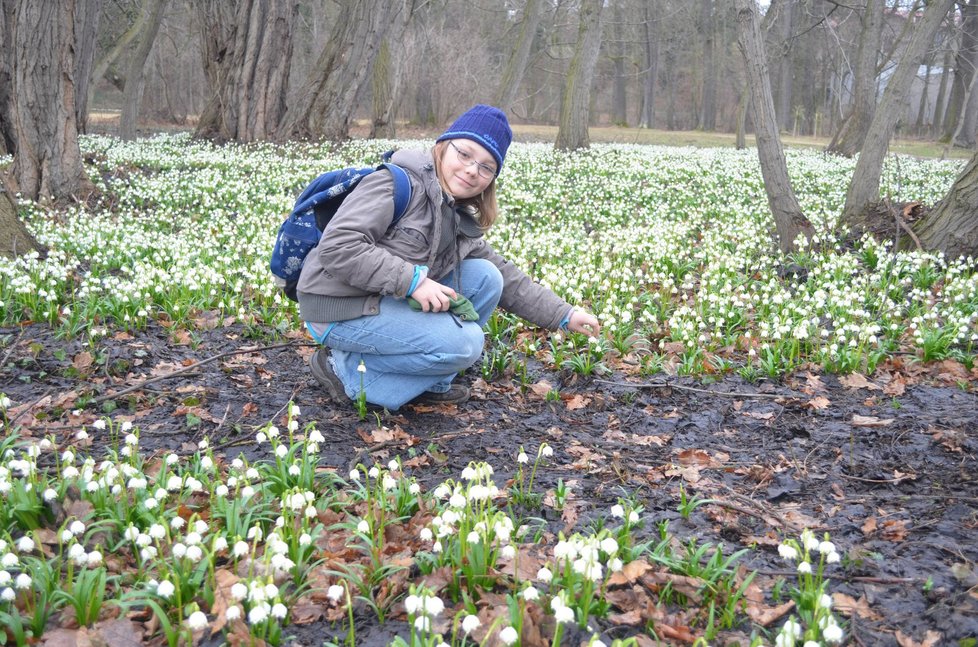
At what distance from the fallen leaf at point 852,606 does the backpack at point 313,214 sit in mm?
2542

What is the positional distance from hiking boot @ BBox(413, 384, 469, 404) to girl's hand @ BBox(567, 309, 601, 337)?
0.72 metres

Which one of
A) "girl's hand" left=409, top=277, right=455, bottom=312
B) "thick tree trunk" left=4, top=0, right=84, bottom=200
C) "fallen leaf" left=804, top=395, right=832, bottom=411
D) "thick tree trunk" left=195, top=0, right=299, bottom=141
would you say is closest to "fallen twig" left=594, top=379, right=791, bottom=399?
"fallen leaf" left=804, top=395, right=832, bottom=411

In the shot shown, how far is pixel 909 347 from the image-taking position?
5.23 meters

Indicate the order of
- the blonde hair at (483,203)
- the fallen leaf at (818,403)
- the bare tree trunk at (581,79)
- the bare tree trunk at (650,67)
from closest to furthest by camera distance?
the blonde hair at (483,203)
the fallen leaf at (818,403)
the bare tree trunk at (581,79)
the bare tree trunk at (650,67)

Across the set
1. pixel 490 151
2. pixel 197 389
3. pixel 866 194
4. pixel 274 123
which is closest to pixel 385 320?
pixel 490 151

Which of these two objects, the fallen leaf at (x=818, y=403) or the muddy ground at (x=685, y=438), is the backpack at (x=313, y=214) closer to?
the muddy ground at (x=685, y=438)

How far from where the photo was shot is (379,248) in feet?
12.2

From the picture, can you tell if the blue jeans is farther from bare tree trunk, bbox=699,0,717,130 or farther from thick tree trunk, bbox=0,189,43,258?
bare tree trunk, bbox=699,0,717,130

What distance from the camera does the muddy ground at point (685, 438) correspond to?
2689 millimetres

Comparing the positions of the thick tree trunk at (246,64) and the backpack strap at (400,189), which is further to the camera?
the thick tree trunk at (246,64)

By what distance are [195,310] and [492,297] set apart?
8.83 feet

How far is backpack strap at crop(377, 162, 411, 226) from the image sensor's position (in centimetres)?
381

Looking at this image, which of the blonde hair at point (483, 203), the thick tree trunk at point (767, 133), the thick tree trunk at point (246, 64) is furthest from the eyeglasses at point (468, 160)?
the thick tree trunk at point (246, 64)

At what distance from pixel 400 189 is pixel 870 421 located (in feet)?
8.93
